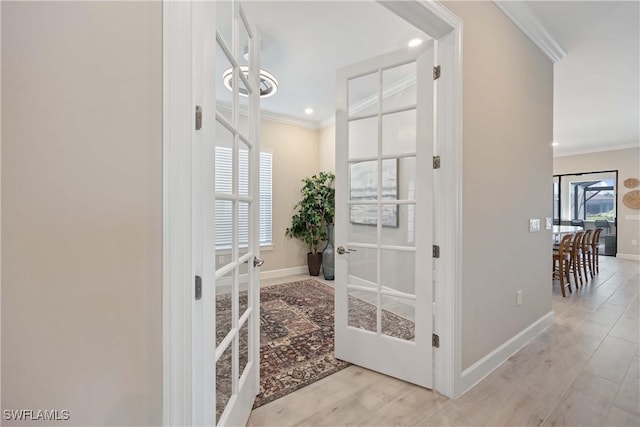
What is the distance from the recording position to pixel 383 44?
105 inches

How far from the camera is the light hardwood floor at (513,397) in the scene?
60.4 inches

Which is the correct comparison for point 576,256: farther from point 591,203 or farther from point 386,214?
point 591,203

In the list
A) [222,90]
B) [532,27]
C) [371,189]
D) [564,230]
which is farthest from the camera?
[564,230]

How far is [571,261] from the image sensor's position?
14.3 ft

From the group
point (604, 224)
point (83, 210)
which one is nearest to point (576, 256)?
point (604, 224)

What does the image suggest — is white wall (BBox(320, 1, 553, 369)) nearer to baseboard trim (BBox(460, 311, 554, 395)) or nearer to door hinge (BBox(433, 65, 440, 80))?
baseboard trim (BBox(460, 311, 554, 395))

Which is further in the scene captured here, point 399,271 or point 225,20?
point 399,271

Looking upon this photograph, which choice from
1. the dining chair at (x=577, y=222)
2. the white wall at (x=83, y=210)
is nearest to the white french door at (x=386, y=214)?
the white wall at (x=83, y=210)

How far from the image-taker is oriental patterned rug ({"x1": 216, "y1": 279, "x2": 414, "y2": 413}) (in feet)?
5.79

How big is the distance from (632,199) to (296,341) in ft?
28.9

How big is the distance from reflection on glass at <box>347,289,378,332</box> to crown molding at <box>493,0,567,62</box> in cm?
240

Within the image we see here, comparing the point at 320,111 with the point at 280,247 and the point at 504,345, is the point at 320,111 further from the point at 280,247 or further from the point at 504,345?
the point at 504,345

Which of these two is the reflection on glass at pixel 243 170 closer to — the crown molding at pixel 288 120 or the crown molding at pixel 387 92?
the crown molding at pixel 387 92

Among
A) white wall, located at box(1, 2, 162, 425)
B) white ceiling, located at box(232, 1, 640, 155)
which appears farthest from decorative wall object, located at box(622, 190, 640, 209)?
white wall, located at box(1, 2, 162, 425)
